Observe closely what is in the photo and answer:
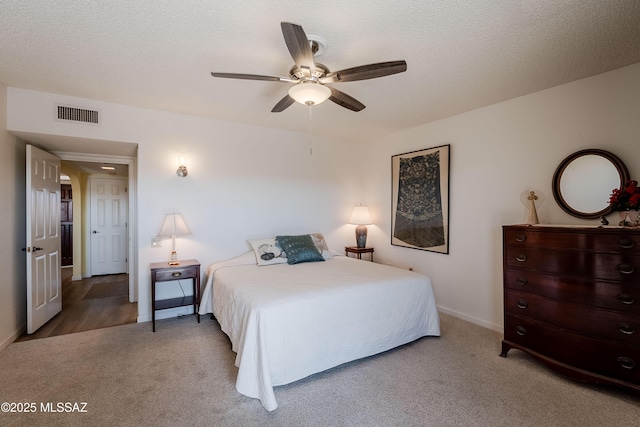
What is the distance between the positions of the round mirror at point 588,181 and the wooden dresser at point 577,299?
53 cm

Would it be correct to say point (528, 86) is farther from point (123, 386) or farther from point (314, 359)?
point (123, 386)

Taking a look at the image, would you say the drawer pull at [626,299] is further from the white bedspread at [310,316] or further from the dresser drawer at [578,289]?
the white bedspread at [310,316]

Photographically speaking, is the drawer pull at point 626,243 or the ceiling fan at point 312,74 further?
the drawer pull at point 626,243

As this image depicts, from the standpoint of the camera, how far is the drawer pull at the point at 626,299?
187 cm

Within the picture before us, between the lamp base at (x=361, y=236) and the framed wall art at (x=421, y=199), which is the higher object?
the framed wall art at (x=421, y=199)

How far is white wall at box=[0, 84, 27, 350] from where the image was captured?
2689 mm

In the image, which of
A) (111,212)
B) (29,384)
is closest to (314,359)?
(29,384)

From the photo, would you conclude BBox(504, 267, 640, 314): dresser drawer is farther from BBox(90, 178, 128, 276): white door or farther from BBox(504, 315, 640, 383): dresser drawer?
BBox(90, 178, 128, 276): white door

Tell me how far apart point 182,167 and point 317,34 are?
2.35 metres

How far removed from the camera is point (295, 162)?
4.29 metres

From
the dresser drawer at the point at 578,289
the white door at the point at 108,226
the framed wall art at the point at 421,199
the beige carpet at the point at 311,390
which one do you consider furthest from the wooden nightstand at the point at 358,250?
the white door at the point at 108,226

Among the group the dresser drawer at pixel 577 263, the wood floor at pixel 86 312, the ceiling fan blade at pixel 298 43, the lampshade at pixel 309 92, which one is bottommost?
the wood floor at pixel 86 312

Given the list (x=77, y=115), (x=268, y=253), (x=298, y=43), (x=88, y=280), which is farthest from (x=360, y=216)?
(x=88, y=280)

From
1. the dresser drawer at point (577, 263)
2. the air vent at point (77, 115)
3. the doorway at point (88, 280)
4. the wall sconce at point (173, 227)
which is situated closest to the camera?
the dresser drawer at point (577, 263)
